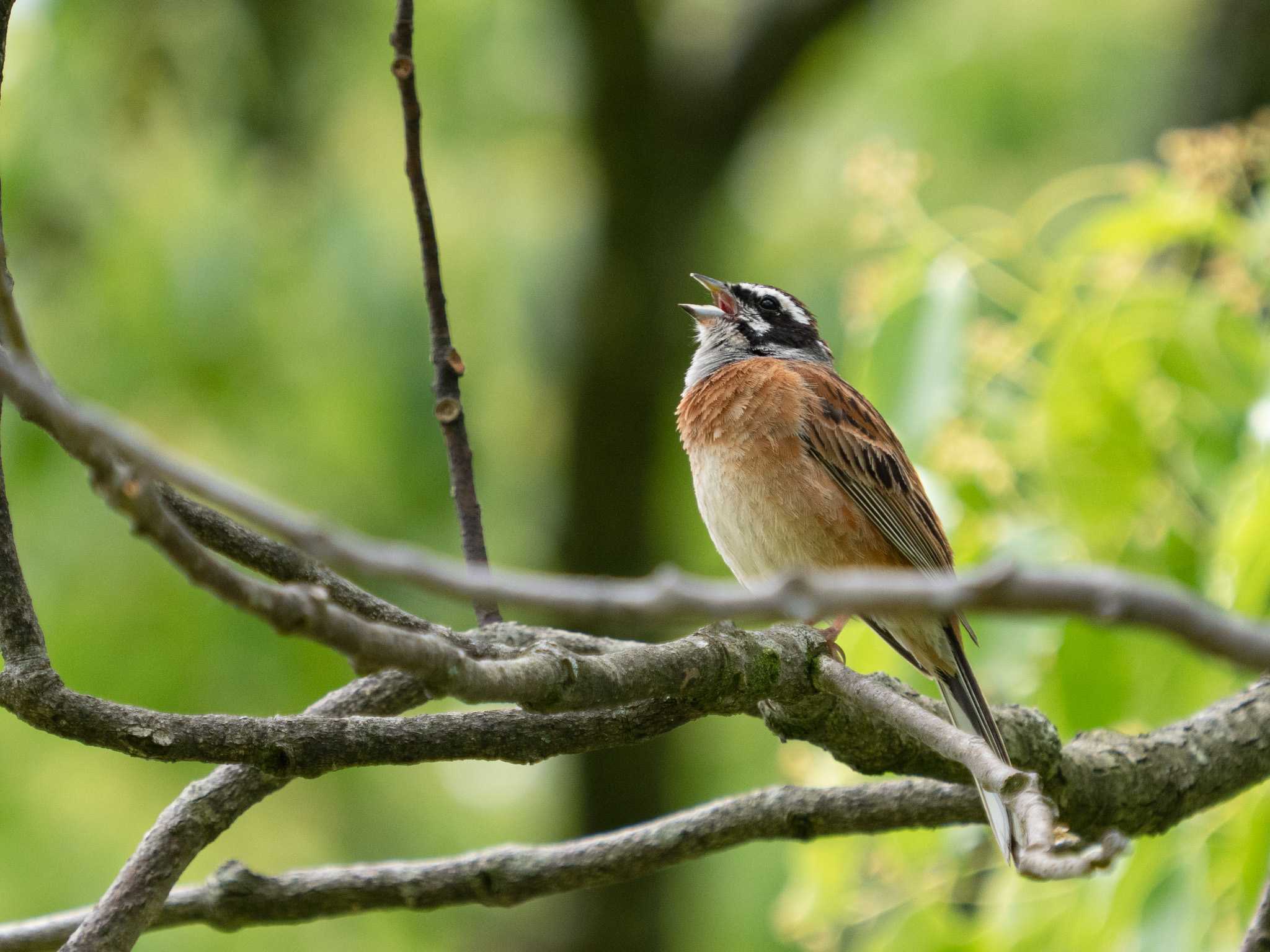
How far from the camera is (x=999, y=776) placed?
211 centimetres

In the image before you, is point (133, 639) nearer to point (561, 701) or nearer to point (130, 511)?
point (561, 701)

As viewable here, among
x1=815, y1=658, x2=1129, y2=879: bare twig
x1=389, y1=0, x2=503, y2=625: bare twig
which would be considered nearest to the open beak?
x1=389, y1=0, x2=503, y2=625: bare twig

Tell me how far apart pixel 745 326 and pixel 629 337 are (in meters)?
3.82

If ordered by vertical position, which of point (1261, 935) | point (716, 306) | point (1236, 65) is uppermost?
point (1236, 65)

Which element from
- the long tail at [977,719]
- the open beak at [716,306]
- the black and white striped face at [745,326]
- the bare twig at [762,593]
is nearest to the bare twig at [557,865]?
the long tail at [977,719]

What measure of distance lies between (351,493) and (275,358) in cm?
104

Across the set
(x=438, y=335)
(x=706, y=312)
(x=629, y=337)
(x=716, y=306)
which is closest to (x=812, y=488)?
(x=706, y=312)

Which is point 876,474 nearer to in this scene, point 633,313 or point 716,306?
point 716,306

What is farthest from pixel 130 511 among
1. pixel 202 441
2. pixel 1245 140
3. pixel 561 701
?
pixel 202 441

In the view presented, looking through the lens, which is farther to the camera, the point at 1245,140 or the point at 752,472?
the point at 1245,140

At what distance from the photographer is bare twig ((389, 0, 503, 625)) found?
3244 millimetres

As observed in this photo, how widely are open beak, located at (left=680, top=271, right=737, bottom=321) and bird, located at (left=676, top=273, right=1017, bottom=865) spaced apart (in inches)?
14.6

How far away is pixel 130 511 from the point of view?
1.42 metres

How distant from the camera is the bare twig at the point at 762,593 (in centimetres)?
128
